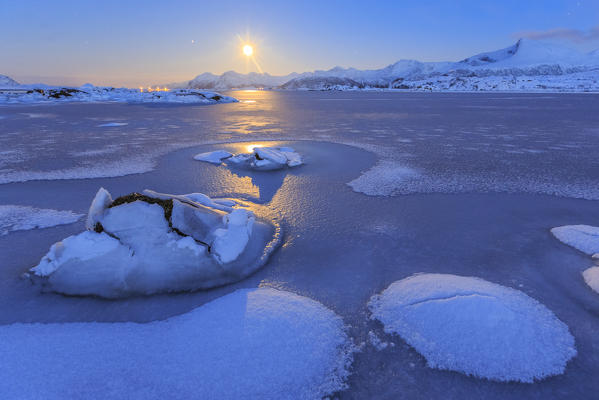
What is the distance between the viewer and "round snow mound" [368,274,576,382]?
5.60 ft

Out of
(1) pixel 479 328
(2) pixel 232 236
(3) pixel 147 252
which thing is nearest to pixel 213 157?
(2) pixel 232 236

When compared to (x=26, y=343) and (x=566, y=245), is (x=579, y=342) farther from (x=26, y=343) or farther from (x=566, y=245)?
(x=26, y=343)

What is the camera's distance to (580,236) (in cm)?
301

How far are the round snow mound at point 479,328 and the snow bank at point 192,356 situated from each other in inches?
17.7

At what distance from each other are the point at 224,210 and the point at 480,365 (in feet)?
8.52

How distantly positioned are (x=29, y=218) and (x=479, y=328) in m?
4.65

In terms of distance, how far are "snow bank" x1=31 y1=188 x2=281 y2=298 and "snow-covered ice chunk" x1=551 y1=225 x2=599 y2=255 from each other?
293 centimetres

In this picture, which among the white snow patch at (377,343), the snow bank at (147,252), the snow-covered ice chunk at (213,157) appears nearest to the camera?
the white snow patch at (377,343)

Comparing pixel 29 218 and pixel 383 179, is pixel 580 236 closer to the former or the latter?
pixel 383 179

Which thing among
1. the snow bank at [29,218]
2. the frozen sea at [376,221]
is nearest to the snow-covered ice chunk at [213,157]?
the frozen sea at [376,221]

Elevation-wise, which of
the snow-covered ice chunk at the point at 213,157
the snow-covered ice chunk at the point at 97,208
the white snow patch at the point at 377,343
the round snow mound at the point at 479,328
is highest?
the snow-covered ice chunk at the point at 97,208

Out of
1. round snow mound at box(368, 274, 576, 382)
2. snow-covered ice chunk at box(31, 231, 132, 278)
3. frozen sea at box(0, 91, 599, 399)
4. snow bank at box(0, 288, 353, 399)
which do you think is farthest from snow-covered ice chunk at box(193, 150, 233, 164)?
round snow mound at box(368, 274, 576, 382)

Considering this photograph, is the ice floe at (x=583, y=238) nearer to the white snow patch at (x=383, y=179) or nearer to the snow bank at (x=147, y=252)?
the white snow patch at (x=383, y=179)

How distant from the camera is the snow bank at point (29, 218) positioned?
11.1 feet
